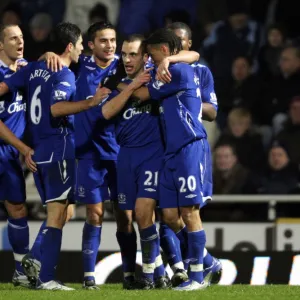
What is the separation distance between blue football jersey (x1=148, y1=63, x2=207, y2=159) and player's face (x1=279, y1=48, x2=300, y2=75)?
4.81 metres

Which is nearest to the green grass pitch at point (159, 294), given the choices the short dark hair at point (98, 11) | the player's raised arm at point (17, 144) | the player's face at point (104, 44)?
the player's raised arm at point (17, 144)

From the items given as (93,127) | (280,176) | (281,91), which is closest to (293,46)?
(281,91)

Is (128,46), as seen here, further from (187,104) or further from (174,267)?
(174,267)

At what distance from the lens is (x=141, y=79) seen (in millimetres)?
8234

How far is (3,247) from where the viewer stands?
11750 millimetres

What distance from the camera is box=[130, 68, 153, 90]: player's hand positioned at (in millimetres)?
8219

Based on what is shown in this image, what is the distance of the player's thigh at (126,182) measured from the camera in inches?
336

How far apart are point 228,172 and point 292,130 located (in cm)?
84

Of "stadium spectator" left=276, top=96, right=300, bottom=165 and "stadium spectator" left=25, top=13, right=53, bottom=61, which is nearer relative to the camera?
"stadium spectator" left=276, top=96, right=300, bottom=165

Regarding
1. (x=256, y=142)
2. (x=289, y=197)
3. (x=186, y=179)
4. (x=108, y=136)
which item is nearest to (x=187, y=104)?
(x=186, y=179)

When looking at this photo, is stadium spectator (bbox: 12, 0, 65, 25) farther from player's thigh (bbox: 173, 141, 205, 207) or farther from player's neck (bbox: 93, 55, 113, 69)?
player's thigh (bbox: 173, 141, 205, 207)

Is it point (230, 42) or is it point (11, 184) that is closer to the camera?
point (11, 184)

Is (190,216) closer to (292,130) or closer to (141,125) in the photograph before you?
(141,125)

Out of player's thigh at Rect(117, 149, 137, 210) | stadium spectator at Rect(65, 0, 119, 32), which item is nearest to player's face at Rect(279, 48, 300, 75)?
stadium spectator at Rect(65, 0, 119, 32)
